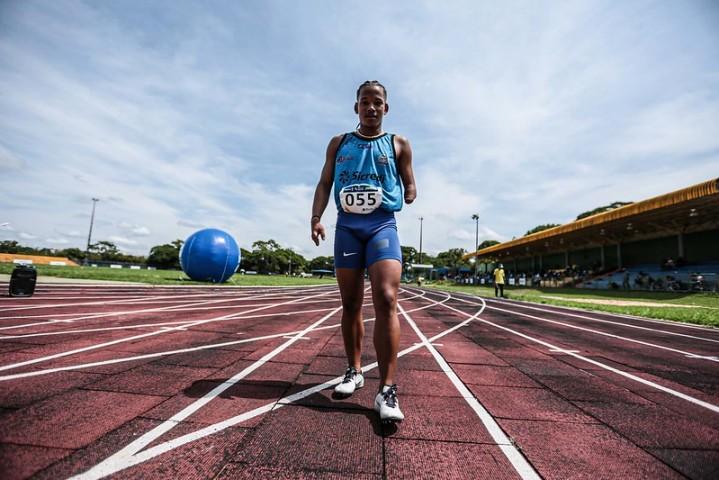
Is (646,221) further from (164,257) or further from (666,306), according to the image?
(164,257)

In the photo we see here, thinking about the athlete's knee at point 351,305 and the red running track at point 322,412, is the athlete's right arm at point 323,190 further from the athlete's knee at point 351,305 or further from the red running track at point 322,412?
the red running track at point 322,412

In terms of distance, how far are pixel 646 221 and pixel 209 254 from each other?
98.3 feet

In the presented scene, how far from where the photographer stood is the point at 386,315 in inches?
91.9

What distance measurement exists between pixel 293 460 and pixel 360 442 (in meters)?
0.38

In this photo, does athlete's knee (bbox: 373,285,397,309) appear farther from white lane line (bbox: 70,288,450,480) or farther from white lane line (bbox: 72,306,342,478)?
white lane line (bbox: 72,306,342,478)

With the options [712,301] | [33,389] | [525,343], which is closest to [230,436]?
[33,389]

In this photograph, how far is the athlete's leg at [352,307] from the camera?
254 centimetres

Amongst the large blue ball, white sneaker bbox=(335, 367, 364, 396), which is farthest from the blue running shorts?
the large blue ball

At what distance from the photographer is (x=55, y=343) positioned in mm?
3477

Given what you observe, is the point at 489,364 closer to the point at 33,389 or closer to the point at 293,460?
the point at 293,460

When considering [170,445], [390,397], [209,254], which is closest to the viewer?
[170,445]

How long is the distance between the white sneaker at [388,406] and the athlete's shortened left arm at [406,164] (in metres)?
1.45

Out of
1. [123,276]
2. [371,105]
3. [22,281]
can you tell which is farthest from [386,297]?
[123,276]

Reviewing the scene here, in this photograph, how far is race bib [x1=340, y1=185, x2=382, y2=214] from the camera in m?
2.51
